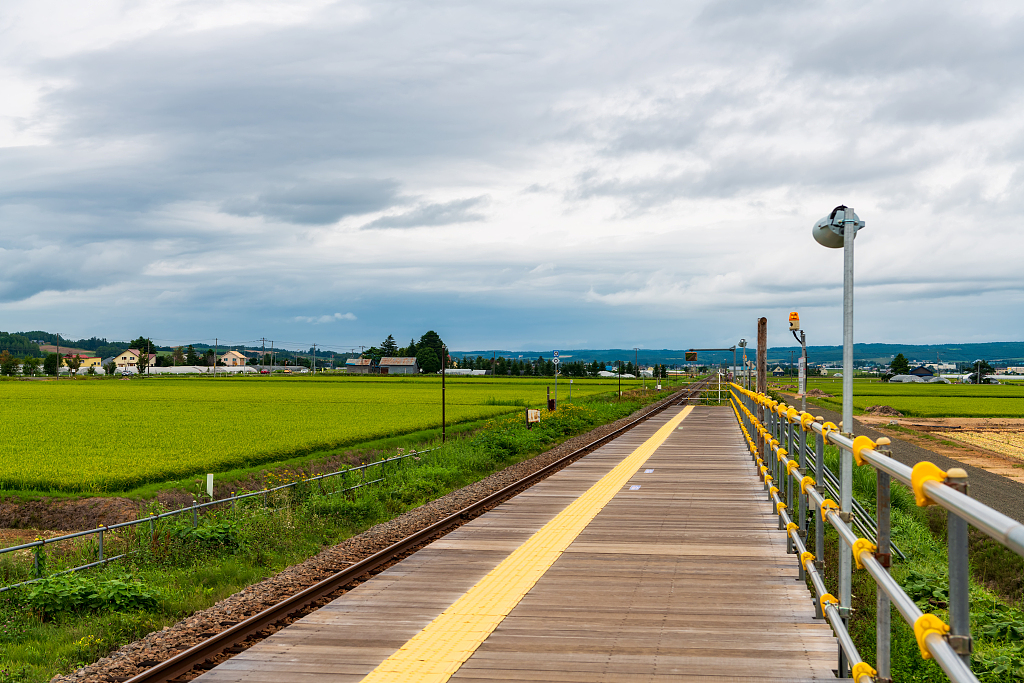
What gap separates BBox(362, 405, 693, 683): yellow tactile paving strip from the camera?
522 cm

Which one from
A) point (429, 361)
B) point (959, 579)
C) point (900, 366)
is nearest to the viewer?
point (959, 579)

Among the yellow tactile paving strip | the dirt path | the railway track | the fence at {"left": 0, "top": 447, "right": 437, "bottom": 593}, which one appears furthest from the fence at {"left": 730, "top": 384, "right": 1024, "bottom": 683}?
the dirt path

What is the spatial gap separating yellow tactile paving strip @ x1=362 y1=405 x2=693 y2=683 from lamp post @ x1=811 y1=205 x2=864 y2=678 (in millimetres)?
2450

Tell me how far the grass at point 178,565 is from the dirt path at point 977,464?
1441 centimetres

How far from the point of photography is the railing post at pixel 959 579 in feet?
7.17

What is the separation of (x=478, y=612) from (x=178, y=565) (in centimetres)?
606

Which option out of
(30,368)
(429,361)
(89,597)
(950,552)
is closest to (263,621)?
(89,597)

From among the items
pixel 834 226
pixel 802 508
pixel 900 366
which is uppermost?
pixel 834 226

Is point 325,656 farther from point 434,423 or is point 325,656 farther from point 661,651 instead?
point 434,423

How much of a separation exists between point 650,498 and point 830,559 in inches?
104

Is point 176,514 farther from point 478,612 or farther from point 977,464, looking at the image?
point 977,464

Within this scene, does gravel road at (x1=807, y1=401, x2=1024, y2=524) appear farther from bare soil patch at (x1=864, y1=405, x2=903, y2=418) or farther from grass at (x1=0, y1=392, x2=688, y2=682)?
bare soil patch at (x1=864, y1=405, x2=903, y2=418)

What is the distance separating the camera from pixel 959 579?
2191 mm

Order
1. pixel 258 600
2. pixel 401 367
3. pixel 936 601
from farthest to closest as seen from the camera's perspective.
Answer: pixel 401 367 → pixel 936 601 → pixel 258 600
